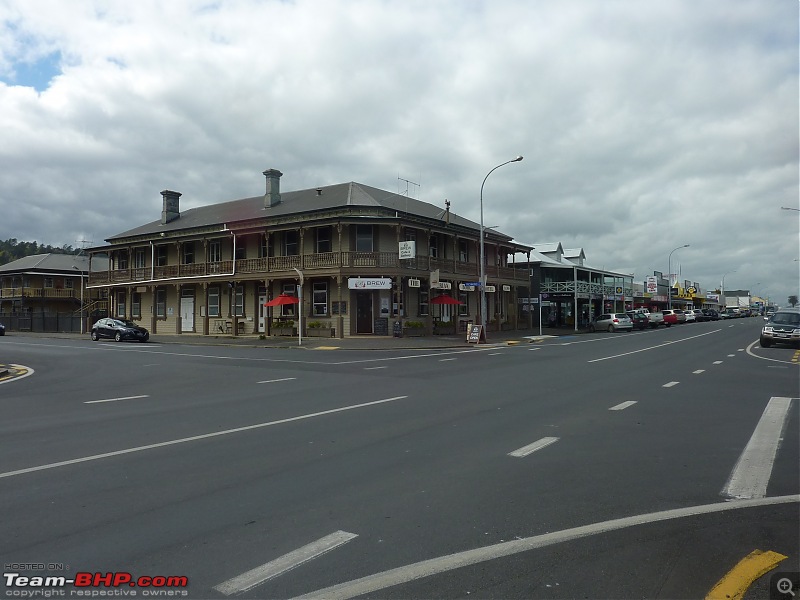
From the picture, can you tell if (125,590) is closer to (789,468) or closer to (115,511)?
(115,511)

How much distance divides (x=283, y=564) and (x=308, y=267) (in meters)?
31.2

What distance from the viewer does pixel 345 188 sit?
38.8 m

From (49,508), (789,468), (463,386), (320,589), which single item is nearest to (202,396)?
(463,386)

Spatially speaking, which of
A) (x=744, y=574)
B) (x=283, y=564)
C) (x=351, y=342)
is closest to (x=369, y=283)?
(x=351, y=342)

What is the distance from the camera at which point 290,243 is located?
3728cm

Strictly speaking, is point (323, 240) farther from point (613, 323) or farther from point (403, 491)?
point (403, 491)

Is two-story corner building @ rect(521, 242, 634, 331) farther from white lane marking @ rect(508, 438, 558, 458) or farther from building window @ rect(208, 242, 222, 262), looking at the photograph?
white lane marking @ rect(508, 438, 558, 458)

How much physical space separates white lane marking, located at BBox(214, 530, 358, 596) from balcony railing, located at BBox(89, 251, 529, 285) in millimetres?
28913

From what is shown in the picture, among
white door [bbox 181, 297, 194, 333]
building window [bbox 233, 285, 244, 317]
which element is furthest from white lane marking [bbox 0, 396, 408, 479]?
white door [bbox 181, 297, 194, 333]

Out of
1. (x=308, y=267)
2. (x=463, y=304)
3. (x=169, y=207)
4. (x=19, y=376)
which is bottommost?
(x=19, y=376)

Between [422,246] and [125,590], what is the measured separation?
114 feet

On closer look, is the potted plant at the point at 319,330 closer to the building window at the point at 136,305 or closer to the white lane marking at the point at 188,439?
the building window at the point at 136,305

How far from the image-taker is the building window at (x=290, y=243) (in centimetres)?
3712

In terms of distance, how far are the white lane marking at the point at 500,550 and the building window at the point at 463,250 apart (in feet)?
122
